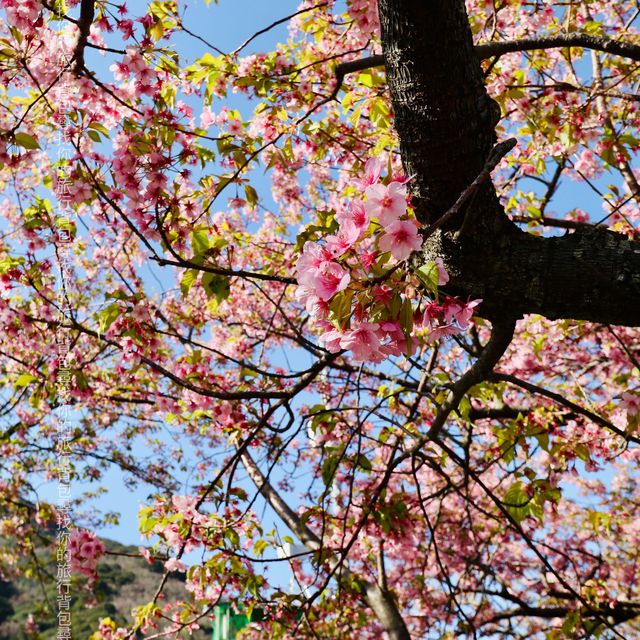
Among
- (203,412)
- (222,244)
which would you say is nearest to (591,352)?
(203,412)

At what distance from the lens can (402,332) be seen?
1.28 metres

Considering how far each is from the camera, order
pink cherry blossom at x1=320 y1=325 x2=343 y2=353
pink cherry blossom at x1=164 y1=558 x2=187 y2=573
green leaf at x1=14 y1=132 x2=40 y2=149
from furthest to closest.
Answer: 1. pink cherry blossom at x1=164 y1=558 x2=187 y2=573
2. green leaf at x1=14 y1=132 x2=40 y2=149
3. pink cherry blossom at x1=320 y1=325 x2=343 y2=353

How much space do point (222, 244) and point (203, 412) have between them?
3.96 ft

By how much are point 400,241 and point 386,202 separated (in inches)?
3.3

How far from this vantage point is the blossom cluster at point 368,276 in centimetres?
118

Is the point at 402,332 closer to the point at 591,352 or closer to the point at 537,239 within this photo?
the point at 537,239

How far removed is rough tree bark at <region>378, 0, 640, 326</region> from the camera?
65.0 inches

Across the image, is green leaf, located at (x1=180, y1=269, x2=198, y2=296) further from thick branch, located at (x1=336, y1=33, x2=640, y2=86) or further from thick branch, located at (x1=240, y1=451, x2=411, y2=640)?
thick branch, located at (x1=240, y1=451, x2=411, y2=640)

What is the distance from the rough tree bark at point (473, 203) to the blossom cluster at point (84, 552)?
2.66m

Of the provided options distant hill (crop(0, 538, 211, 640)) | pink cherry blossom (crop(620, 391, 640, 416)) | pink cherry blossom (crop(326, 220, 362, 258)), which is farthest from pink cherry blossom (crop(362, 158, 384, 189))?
distant hill (crop(0, 538, 211, 640))

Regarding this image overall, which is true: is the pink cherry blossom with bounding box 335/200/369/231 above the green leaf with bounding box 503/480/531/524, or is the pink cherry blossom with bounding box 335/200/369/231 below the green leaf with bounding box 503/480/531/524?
below

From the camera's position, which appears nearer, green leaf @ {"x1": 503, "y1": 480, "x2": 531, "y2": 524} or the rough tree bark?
the rough tree bark

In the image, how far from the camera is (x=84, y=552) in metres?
3.30

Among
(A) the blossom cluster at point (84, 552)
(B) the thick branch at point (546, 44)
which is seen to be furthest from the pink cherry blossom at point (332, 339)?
(A) the blossom cluster at point (84, 552)
